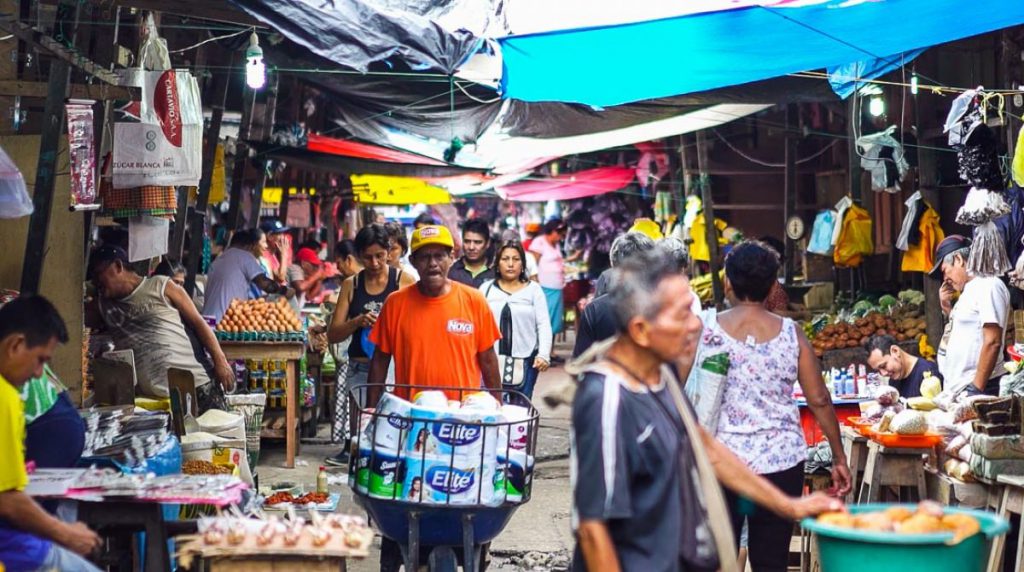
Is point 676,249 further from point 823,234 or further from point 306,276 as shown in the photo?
point 306,276

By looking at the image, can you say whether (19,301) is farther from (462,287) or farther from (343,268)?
(343,268)

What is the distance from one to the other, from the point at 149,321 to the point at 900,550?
575cm

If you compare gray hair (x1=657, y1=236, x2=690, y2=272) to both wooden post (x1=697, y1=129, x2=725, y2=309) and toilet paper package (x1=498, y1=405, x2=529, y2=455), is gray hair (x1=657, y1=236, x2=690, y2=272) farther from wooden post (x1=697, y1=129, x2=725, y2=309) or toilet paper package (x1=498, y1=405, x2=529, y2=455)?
wooden post (x1=697, y1=129, x2=725, y2=309)

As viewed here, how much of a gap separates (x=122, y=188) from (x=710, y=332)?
15.7 feet

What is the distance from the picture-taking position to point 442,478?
215 inches

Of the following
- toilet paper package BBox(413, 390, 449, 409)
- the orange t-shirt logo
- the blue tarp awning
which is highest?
the blue tarp awning

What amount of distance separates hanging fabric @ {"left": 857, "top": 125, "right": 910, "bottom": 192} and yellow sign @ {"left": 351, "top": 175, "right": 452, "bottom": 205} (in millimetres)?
A: 11514

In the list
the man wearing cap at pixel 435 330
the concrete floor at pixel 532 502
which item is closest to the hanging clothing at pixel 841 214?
the concrete floor at pixel 532 502

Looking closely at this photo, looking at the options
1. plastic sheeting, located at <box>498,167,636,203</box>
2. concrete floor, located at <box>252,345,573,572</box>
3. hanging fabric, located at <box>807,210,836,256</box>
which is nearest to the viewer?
concrete floor, located at <box>252,345,573,572</box>

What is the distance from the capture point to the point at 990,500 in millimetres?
6703

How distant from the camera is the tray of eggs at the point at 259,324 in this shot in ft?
36.7

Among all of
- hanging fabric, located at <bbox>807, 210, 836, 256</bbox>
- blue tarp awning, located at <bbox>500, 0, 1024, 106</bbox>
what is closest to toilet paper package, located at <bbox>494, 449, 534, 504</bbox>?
blue tarp awning, located at <bbox>500, 0, 1024, 106</bbox>

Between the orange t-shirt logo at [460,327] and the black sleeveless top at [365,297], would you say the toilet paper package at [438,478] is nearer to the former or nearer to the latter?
the orange t-shirt logo at [460,327]

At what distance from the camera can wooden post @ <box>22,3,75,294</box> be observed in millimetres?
7172
